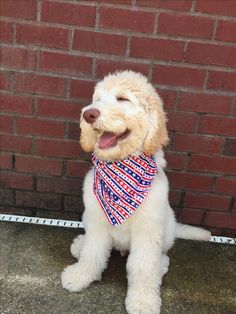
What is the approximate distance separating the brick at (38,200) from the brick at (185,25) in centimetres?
137

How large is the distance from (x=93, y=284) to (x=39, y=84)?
4.21 feet

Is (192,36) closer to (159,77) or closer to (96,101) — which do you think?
(159,77)

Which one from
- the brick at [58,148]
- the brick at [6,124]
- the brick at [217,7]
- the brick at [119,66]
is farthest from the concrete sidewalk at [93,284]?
the brick at [217,7]

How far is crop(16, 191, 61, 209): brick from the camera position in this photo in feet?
10.2

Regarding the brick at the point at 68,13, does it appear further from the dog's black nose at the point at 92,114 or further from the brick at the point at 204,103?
the dog's black nose at the point at 92,114

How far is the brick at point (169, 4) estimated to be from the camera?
257cm

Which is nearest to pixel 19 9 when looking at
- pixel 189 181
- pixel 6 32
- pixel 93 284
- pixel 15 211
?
pixel 6 32

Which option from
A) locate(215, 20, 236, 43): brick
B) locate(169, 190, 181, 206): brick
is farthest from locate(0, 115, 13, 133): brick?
locate(215, 20, 236, 43): brick

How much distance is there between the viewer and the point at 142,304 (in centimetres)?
229

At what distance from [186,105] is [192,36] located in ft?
1.40

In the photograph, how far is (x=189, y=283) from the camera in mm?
2590

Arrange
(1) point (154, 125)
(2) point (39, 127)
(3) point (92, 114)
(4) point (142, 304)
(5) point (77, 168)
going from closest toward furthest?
(3) point (92, 114)
(1) point (154, 125)
(4) point (142, 304)
(2) point (39, 127)
(5) point (77, 168)

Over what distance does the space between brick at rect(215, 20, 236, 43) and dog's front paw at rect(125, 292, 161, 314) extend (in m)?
1.55

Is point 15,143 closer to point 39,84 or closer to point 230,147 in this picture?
point 39,84
